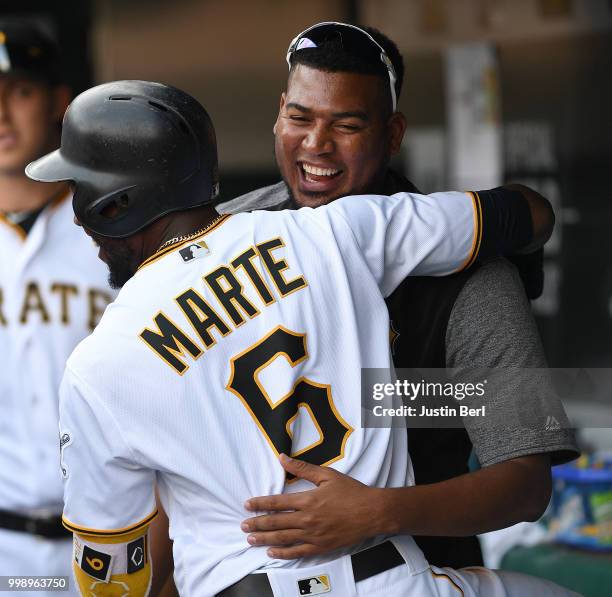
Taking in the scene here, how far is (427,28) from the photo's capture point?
5.93 metres

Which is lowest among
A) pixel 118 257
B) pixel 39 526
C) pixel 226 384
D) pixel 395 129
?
pixel 39 526

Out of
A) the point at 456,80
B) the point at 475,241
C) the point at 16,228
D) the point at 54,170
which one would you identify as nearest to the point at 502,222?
the point at 475,241

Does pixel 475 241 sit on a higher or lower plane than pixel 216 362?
higher

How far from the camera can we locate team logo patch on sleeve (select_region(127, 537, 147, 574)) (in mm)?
2068

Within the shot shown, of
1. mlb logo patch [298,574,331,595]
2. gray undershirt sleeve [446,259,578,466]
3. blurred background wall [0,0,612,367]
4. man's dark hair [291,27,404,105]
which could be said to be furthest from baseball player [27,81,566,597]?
blurred background wall [0,0,612,367]

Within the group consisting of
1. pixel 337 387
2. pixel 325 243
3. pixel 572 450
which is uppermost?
pixel 325 243

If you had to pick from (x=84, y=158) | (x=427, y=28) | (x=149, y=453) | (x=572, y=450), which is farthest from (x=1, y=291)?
(x=427, y=28)

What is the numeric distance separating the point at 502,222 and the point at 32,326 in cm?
175

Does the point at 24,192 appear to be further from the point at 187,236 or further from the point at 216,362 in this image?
the point at 216,362

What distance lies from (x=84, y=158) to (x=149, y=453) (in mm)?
662

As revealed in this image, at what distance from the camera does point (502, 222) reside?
7.29 ft

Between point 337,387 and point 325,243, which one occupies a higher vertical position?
point 325,243

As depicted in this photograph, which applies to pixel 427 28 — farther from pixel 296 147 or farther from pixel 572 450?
pixel 572 450

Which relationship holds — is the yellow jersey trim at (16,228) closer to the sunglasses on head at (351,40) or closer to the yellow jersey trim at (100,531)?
the sunglasses on head at (351,40)
